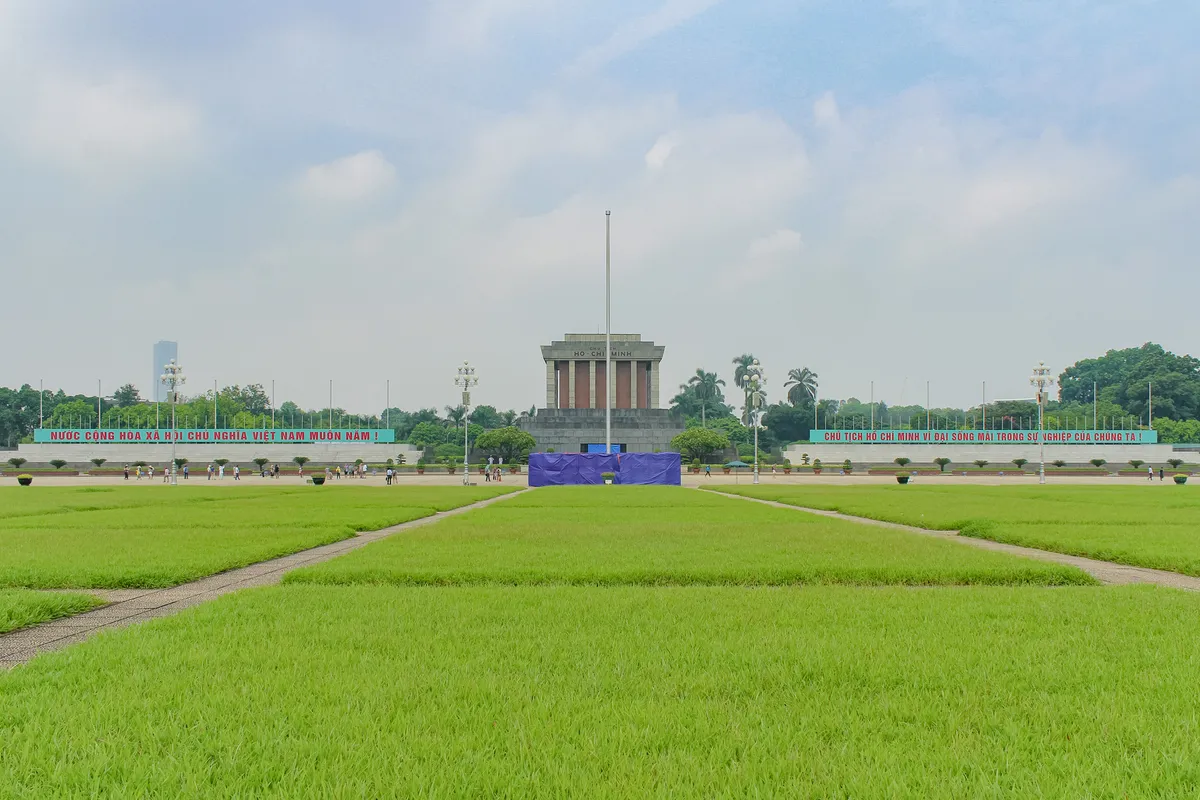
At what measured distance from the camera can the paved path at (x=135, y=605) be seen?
21.7 feet

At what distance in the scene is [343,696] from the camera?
4746mm

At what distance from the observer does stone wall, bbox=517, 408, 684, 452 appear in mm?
90250

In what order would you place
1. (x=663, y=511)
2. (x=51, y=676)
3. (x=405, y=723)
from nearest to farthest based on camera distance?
1. (x=405, y=723)
2. (x=51, y=676)
3. (x=663, y=511)

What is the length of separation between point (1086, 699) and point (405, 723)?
4105 millimetres

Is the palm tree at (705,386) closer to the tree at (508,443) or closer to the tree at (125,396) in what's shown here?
the tree at (508,443)

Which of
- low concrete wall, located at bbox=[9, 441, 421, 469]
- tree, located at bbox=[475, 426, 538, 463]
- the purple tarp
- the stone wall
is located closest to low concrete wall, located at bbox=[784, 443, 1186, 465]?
the stone wall

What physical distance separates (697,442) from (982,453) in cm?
3908

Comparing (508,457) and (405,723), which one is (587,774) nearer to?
(405,723)

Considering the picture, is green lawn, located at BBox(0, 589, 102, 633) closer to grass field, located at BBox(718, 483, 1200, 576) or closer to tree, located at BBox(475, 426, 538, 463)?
grass field, located at BBox(718, 483, 1200, 576)

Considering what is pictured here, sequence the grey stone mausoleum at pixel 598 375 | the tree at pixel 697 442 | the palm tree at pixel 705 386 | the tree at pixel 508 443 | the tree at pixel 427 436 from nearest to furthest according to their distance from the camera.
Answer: the tree at pixel 697 442 → the tree at pixel 508 443 → the grey stone mausoleum at pixel 598 375 → the tree at pixel 427 436 → the palm tree at pixel 705 386

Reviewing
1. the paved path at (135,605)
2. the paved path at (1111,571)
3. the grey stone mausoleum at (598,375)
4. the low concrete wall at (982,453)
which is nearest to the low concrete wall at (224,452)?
the grey stone mausoleum at (598,375)

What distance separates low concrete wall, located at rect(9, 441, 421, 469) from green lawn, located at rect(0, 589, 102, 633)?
84698 mm

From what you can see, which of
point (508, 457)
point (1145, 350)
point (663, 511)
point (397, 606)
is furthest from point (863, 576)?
point (1145, 350)

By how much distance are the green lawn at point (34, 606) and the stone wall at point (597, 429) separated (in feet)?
263
